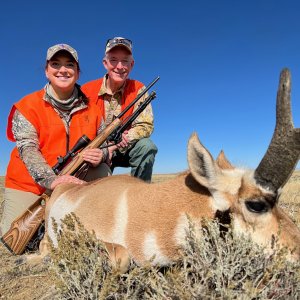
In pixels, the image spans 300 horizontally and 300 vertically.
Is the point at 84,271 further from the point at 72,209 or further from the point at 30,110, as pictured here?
the point at 30,110

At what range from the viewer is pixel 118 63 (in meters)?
6.82

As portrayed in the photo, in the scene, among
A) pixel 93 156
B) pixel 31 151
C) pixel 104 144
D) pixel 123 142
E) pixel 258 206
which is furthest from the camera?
pixel 123 142

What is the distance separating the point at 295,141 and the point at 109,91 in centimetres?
489

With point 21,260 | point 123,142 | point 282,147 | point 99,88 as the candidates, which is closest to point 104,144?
point 123,142

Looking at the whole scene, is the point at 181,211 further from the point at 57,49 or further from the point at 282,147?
the point at 57,49

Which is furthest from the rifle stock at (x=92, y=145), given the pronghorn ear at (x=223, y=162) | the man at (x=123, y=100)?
the pronghorn ear at (x=223, y=162)

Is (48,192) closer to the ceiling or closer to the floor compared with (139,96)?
closer to the floor

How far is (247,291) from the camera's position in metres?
2.15

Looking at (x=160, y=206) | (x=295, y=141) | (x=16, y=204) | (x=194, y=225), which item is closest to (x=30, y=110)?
(x=16, y=204)

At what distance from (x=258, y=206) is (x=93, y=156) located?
3155 mm

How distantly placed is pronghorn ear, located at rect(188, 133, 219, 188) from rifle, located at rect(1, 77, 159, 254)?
2.71 metres

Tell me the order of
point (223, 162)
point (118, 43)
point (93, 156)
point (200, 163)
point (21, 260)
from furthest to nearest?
point (118, 43)
point (93, 156)
point (21, 260)
point (223, 162)
point (200, 163)

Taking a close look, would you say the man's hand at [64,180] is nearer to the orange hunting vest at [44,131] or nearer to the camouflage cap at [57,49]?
the orange hunting vest at [44,131]

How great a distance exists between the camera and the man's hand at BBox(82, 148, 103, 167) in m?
5.44
